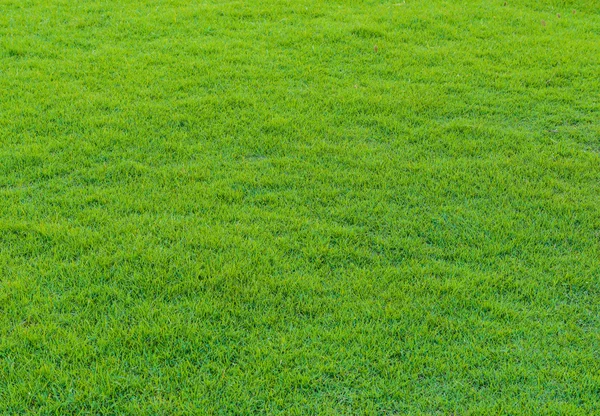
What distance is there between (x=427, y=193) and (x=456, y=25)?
479 cm

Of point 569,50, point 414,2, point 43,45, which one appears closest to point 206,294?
point 43,45

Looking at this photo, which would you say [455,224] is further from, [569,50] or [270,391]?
[569,50]

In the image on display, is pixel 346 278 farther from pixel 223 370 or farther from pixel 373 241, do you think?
pixel 223 370

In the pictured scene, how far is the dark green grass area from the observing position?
11.9ft

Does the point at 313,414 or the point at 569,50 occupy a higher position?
the point at 569,50

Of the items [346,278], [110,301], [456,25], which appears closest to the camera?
[110,301]

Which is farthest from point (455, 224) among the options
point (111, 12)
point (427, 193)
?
point (111, 12)

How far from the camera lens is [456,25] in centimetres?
931

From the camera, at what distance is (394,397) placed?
3520 millimetres

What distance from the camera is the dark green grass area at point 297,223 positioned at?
3627 millimetres

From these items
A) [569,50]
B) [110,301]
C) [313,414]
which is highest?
[569,50]

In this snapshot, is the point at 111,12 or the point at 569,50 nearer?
the point at 569,50

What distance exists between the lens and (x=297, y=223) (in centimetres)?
496

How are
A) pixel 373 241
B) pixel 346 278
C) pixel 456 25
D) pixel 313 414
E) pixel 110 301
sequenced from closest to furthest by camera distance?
pixel 313 414 < pixel 110 301 < pixel 346 278 < pixel 373 241 < pixel 456 25
